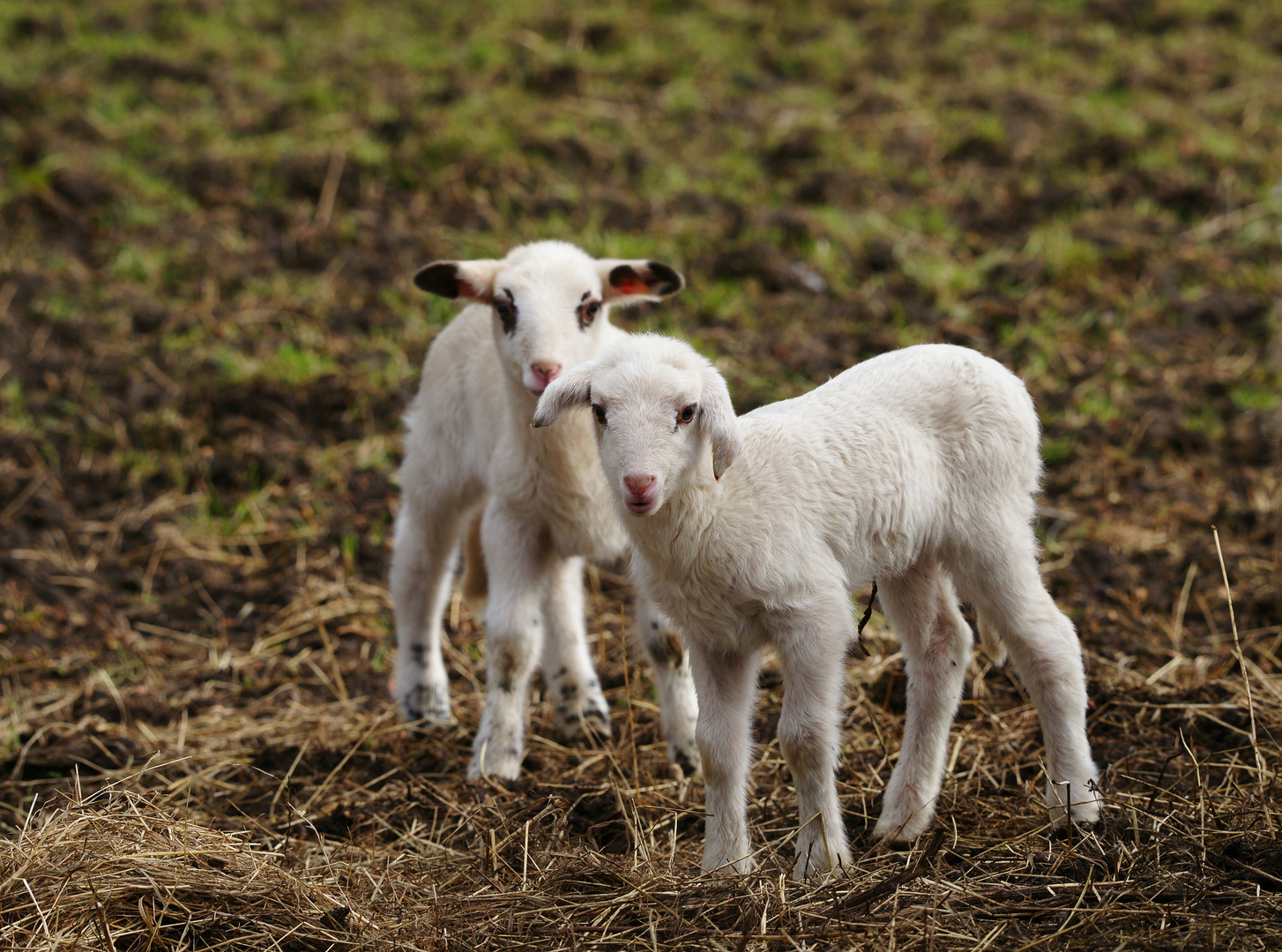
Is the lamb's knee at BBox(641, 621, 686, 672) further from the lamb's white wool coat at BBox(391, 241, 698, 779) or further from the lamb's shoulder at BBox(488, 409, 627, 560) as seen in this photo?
the lamb's shoulder at BBox(488, 409, 627, 560)

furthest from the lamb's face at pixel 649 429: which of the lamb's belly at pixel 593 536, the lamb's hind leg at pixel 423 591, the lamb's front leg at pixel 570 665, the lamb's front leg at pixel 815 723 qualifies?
the lamb's hind leg at pixel 423 591

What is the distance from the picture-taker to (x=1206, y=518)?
267 inches

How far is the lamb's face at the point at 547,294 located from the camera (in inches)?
190

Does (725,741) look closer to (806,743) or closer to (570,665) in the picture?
(806,743)

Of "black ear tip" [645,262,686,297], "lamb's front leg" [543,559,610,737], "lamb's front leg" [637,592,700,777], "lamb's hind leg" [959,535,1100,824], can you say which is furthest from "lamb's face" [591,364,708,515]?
"lamb's front leg" [543,559,610,737]

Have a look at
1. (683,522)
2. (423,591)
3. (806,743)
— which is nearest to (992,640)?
(806,743)

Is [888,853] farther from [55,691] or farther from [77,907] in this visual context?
[55,691]

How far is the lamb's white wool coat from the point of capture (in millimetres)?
4996

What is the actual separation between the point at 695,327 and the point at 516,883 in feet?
17.1

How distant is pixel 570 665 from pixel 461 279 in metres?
1.73

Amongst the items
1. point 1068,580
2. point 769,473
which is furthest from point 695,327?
point 769,473

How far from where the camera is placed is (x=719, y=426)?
12.3ft

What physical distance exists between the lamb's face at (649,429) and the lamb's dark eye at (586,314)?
121cm

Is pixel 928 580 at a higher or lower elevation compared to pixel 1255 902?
higher
